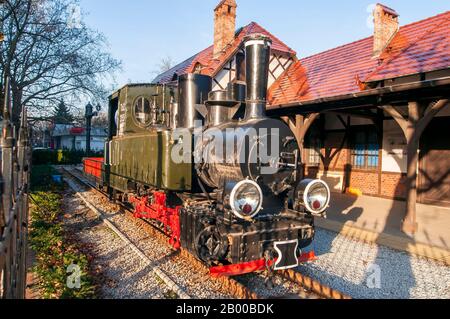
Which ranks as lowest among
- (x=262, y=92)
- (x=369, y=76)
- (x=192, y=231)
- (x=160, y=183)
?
(x=192, y=231)

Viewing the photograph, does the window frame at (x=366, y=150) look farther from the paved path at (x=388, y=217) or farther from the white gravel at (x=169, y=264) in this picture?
the white gravel at (x=169, y=264)

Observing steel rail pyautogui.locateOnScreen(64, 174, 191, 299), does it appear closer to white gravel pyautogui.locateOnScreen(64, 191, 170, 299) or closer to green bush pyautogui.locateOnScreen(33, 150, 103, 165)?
white gravel pyautogui.locateOnScreen(64, 191, 170, 299)

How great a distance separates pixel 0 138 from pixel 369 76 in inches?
403

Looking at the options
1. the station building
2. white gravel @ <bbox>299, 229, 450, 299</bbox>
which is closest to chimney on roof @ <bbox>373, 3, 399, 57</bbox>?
the station building

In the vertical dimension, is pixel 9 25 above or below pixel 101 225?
above

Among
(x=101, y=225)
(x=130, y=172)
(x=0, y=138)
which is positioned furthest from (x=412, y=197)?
(x=0, y=138)

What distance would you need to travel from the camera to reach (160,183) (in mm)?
5668

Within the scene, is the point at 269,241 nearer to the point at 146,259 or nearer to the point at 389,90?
the point at 146,259

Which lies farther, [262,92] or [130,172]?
[130,172]

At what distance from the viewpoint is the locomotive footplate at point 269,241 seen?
405 cm

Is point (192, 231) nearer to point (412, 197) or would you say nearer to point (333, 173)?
point (412, 197)

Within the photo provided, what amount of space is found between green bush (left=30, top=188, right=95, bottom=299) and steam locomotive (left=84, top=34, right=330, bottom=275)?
136 centimetres

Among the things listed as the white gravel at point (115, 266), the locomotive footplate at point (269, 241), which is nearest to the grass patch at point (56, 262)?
the white gravel at point (115, 266)

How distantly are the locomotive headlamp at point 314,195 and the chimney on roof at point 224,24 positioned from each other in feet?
41.6
